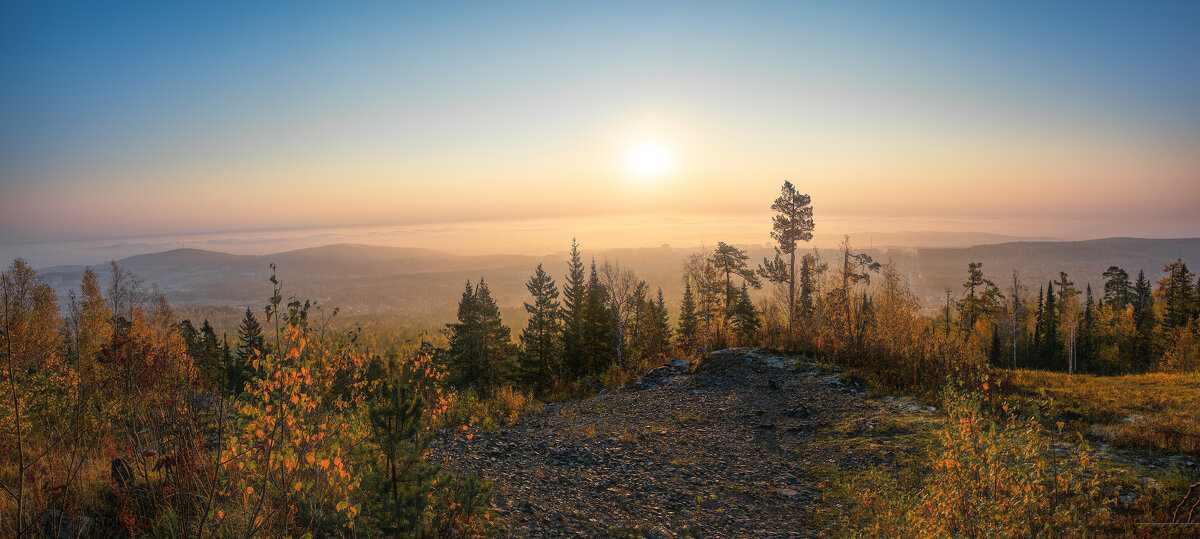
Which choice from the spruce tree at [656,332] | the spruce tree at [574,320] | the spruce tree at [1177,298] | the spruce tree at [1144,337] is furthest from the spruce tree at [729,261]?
the spruce tree at [1144,337]

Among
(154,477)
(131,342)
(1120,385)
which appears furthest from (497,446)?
(1120,385)

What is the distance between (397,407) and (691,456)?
8398 millimetres

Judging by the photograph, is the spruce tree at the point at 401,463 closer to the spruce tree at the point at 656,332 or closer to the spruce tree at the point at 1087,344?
the spruce tree at the point at 656,332

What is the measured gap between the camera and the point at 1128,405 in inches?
437

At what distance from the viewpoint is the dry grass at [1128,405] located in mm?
8758

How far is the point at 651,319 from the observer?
42500 mm

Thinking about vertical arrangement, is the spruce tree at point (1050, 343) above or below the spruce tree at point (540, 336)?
below

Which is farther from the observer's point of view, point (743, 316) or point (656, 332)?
point (743, 316)

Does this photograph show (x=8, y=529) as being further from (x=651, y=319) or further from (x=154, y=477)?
(x=651, y=319)

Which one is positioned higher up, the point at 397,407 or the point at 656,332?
the point at 397,407

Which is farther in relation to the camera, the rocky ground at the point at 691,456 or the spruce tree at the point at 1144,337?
the spruce tree at the point at 1144,337

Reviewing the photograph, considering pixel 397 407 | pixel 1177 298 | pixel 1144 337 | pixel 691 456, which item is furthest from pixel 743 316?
pixel 1144 337

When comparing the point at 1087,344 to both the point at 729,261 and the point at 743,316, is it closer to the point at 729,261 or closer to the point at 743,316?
the point at 743,316

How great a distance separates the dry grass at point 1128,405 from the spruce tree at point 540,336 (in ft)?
94.0
